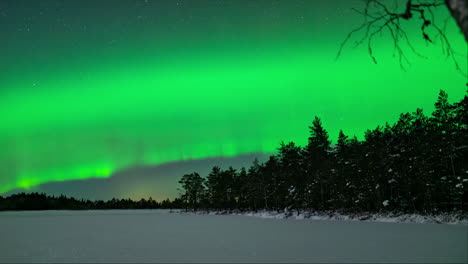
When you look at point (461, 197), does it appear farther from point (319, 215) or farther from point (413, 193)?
point (319, 215)

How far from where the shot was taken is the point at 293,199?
70.4 m

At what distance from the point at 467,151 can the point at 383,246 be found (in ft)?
95.4

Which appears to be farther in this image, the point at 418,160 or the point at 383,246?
the point at 418,160

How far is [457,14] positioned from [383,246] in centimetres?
1571

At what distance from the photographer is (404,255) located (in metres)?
13.6

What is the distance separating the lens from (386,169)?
47469 mm

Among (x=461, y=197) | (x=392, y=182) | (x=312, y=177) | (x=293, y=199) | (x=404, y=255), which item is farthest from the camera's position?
(x=293, y=199)

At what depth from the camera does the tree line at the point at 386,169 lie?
39719mm

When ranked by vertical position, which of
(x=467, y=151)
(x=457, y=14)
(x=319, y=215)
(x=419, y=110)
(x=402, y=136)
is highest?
(x=419, y=110)

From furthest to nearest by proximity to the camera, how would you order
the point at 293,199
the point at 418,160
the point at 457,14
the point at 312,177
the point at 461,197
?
1. the point at 293,199
2. the point at 312,177
3. the point at 418,160
4. the point at 461,197
5. the point at 457,14

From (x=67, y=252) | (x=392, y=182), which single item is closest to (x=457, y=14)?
(x=67, y=252)

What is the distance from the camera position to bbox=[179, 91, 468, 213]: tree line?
39719 mm

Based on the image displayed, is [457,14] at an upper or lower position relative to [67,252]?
upper

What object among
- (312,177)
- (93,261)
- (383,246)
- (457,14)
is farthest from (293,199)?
(457,14)
